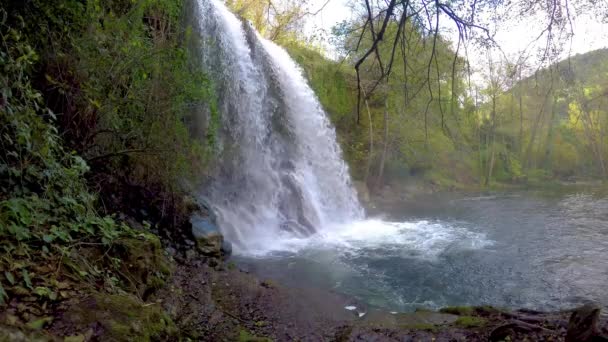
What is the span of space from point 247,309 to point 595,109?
3336cm

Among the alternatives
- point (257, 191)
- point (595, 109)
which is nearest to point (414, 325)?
point (257, 191)

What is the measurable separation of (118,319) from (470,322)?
11.3 feet

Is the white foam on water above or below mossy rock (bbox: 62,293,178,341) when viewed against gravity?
below

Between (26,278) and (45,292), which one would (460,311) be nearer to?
(45,292)

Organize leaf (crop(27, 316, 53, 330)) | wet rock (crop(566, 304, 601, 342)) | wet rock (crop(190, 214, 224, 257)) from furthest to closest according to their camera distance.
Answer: wet rock (crop(190, 214, 224, 257)) → wet rock (crop(566, 304, 601, 342)) → leaf (crop(27, 316, 53, 330))

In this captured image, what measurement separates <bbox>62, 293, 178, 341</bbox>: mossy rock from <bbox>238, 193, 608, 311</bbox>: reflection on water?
3625 mm

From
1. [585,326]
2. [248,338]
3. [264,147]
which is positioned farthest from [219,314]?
[264,147]

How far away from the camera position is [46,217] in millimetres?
3498

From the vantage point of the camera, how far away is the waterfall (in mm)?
9984

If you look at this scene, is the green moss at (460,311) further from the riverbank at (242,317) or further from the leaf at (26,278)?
the leaf at (26,278)

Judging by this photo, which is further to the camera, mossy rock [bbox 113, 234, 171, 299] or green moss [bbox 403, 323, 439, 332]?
green moss [bbox 403, 323, 439, 332]

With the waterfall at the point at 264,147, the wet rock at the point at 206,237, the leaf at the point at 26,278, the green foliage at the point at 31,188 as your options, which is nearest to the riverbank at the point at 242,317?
the leaf at the point at 26,278

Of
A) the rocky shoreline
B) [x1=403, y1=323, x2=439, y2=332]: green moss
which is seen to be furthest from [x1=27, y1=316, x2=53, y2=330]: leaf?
[x1=403, y1=323, x2=439, y2=332]: green moss

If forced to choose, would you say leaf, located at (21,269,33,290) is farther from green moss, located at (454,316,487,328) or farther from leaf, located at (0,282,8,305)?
green moss, located at (454,316,487,328)
